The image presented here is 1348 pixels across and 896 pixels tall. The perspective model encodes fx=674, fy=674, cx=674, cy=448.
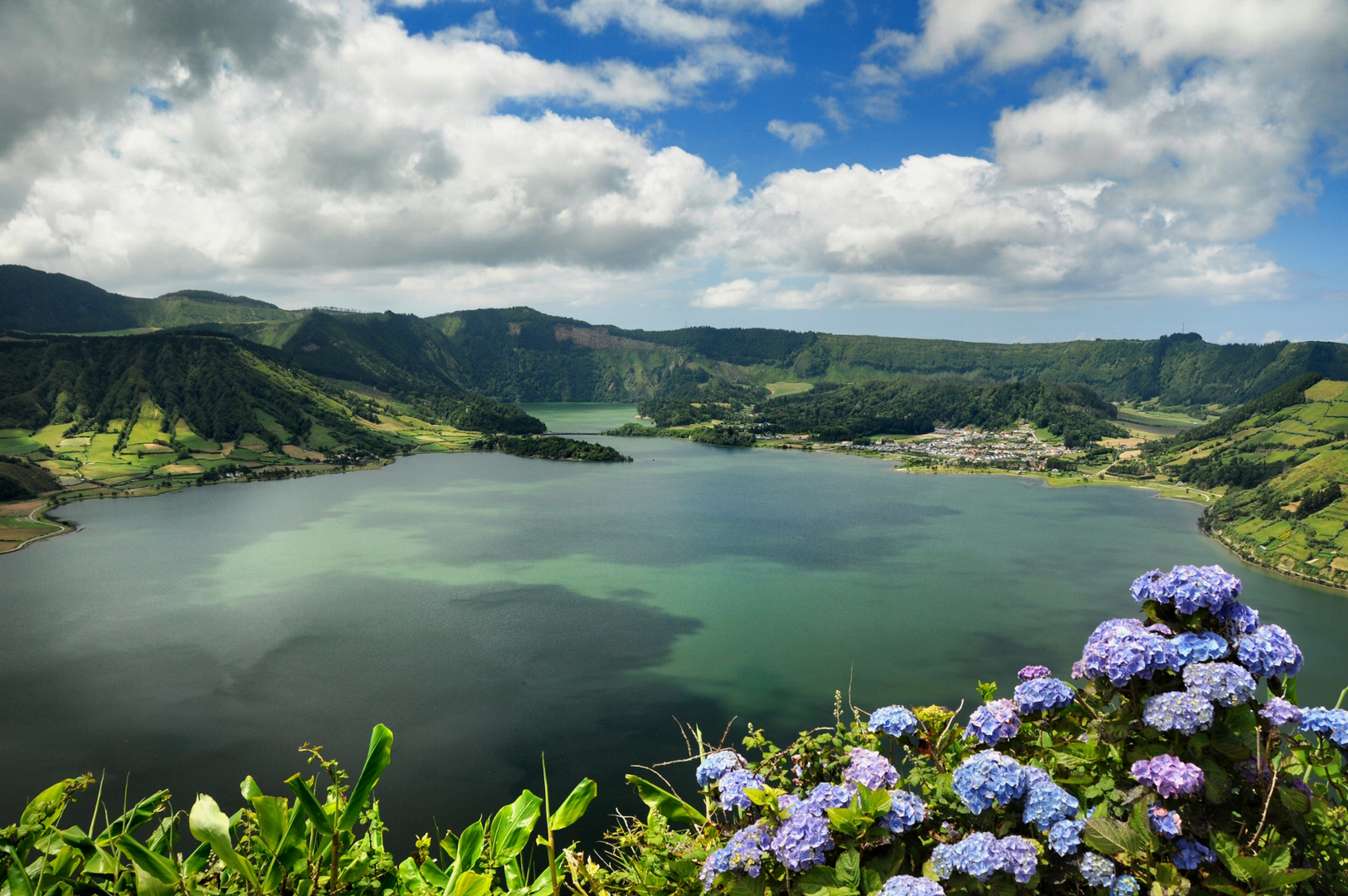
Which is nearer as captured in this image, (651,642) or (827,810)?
(827,810)

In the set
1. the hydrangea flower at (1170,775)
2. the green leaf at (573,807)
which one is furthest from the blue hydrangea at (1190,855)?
the green leaf at (573,807)

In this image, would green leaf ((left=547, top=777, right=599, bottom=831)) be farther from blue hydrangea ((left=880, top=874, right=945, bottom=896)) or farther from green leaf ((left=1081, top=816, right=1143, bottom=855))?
green leaf ((left=1081, top=816, right=1143, bottom=855))

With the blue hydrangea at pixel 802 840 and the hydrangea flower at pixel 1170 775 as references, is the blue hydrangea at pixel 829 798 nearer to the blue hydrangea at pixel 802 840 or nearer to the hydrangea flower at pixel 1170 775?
the blue hydrangea at pixel 802 840

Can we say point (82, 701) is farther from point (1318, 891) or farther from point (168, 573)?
point (1318, 891)

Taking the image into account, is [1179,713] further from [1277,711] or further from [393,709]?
[393,709]

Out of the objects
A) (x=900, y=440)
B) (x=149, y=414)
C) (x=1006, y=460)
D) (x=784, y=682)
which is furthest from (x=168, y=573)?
(x=900, y=440)

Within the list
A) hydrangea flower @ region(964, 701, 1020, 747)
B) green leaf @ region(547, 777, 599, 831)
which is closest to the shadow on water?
green leaf @ region(547, 777, 599, 831)
